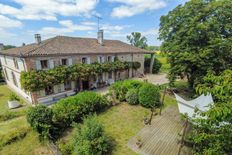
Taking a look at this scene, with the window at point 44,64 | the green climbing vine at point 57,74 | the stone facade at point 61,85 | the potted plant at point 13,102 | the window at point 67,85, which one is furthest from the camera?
the window at point 67,85

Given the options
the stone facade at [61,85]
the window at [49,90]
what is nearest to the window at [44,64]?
the stone facade at [61,85]

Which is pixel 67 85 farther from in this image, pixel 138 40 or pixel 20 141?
pixel 138 40

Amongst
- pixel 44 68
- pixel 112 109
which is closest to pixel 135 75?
pixel 112 109

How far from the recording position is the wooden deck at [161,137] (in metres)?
7.54

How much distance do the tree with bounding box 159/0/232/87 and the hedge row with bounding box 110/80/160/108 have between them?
376 cm

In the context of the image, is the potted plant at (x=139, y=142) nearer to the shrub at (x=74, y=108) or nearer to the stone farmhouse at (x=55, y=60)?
the shrub at (x=74, y=108)

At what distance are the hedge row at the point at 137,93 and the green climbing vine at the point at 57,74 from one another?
15.8 feet

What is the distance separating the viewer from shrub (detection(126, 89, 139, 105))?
1348 cm

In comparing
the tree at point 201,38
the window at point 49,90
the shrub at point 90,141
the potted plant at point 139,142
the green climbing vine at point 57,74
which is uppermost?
the tree at point 201,38

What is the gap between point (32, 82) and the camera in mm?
12961

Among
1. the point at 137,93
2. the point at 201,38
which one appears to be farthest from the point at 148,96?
the point at 201,38

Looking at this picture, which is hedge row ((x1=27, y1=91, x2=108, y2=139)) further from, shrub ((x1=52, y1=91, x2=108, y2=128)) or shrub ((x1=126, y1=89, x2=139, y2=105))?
shrub ((x1=126, y1=89, x2=139, y2=105))

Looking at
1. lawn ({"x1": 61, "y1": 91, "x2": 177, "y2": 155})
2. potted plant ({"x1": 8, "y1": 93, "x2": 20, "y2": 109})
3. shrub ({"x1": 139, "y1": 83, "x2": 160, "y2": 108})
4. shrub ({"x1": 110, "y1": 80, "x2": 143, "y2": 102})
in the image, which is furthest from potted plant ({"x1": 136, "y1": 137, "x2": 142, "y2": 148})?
potted plant ({"x1": 8, "y1": 93, "x2": 20, "y2": 109})

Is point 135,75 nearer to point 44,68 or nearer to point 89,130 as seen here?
point 44,68
